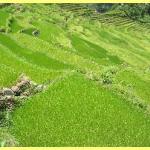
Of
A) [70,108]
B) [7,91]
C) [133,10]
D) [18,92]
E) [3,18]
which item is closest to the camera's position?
[70,108]

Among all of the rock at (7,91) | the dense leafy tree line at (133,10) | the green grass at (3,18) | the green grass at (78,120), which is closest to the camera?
the green grass at (78,120)

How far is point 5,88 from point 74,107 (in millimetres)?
A: 1713

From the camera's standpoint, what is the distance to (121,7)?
255 feet

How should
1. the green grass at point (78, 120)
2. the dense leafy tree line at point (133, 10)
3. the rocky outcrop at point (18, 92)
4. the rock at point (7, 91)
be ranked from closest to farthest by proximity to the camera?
1. the green grass at point (78, 120)
2. the rocky outcrop at point (18, 92)
3. the rock at point (7, 91)
4. the dense leafy tree line at point (133, 10)

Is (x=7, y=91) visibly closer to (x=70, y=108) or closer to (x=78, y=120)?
(x=70, y=108)

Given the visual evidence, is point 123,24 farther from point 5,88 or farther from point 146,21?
point 5,88

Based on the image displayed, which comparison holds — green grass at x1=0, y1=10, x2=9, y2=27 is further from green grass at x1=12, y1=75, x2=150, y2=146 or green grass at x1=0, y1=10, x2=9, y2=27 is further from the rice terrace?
green grass at x1=12, y1=75, x2=150, y2=146

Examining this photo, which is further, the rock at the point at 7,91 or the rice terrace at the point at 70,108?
the rock at the point at 7,91

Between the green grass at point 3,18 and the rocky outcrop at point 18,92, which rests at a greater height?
the rocky outcrop at point 18,92

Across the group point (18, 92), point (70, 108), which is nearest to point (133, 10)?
point (18, 92)

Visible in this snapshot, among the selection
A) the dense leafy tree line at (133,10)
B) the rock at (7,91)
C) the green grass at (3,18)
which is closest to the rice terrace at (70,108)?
the rock at (7,91)

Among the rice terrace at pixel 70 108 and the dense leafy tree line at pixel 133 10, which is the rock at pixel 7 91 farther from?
the dense leafy tree line at pixel 133 10

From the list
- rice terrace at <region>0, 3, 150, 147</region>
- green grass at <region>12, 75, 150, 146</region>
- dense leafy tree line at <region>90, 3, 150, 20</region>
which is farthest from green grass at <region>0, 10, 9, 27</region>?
dense leafy tree line at <region>90, 3, 150, 20</region>

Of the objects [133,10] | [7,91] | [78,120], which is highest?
[7,91]
